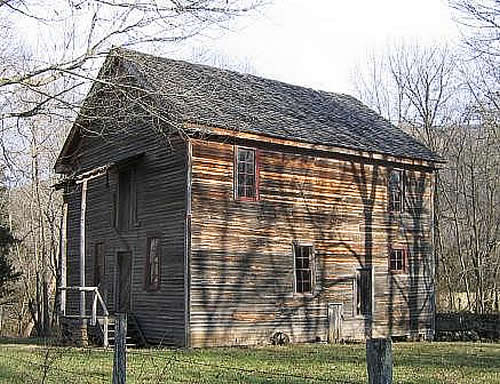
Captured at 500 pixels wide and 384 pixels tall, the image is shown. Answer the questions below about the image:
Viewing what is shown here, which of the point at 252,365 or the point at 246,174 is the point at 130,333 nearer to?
the point at 246,174

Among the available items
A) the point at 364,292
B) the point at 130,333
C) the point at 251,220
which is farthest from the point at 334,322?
the point at 130,333

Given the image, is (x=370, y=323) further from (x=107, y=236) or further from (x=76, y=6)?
(x=76, y=6)

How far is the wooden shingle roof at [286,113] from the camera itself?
23.3m

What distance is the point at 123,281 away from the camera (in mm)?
25594

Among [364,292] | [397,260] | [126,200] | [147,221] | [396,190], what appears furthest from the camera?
[396,190]

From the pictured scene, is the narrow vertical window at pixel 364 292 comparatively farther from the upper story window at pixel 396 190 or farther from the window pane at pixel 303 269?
the upper story window at pixel 396 190

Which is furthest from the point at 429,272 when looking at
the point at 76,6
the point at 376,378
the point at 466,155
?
the point at 376,378

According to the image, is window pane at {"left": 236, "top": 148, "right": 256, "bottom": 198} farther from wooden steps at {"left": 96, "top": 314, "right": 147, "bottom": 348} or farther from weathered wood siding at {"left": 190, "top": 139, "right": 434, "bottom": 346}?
wooden steps at {"left": 96, "top": 314, "right": 147, "bottom": 348}

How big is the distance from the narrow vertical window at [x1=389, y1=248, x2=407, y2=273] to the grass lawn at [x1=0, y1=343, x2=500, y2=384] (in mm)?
4703

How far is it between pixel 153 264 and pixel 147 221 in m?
1.41

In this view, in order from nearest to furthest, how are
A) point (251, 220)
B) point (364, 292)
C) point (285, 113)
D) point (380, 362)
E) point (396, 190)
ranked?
point (380, 362) < point (251, 220) < point (285, 113) < point (364, 292) < point (396, 190)

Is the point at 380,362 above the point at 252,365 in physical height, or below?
above

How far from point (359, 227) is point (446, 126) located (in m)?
21.2

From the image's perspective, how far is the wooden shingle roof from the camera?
76.5 ft
